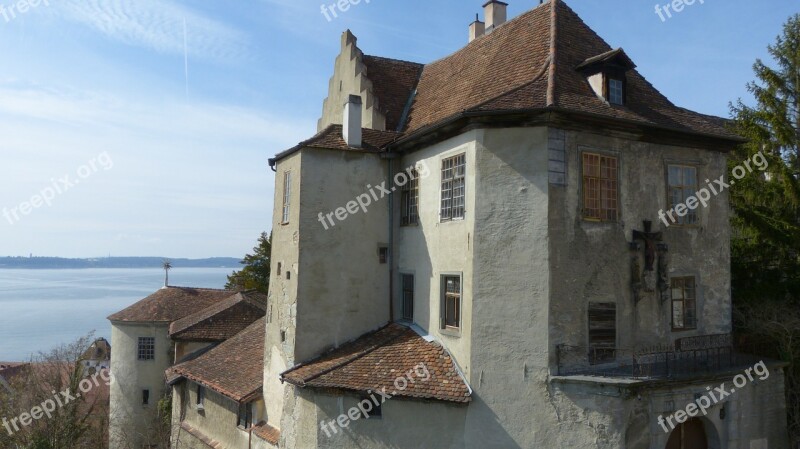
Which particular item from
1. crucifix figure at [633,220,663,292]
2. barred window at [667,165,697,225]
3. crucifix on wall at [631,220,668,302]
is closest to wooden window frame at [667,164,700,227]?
barred window at [667,165,697,225]

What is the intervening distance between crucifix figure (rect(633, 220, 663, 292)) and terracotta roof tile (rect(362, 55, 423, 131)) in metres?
8.56

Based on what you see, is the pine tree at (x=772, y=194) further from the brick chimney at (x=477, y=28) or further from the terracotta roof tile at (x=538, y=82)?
the brick chimney at (x=477, y=28)

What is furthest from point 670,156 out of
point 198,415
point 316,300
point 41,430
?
point 41,430

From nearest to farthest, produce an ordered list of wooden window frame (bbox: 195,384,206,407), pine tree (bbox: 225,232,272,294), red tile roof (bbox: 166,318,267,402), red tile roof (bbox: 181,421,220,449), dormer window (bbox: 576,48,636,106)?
dormer window (bbox: 576,48,636,106)
red tile roof (bbox: 166,318,267,402)
red tile roof (bbox: 181,421,220,449)
wooden window frame (bbox: 195,384,206,407)
pine tree (bbox: 225,232,272,294)

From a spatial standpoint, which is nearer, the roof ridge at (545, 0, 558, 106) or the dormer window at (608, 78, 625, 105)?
the roof ridge at (545, 0, 558, 106)

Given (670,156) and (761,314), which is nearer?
(670,156)

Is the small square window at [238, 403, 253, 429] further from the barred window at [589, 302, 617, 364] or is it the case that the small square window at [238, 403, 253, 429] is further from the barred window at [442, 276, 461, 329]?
the barred window at [589, 302, 617, 364]

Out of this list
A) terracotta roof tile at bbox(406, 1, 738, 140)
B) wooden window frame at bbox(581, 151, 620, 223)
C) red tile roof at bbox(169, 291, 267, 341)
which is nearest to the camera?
wooden window frame at bbox(581, 151, 620, 223)

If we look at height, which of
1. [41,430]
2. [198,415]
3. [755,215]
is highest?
[755,215]

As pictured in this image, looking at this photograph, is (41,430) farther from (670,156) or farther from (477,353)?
(670,156)

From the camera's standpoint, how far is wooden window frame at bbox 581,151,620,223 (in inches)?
563

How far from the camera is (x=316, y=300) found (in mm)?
17078

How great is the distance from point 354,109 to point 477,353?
7.90 m

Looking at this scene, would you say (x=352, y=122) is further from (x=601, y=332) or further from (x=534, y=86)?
(x=601, y=332)
